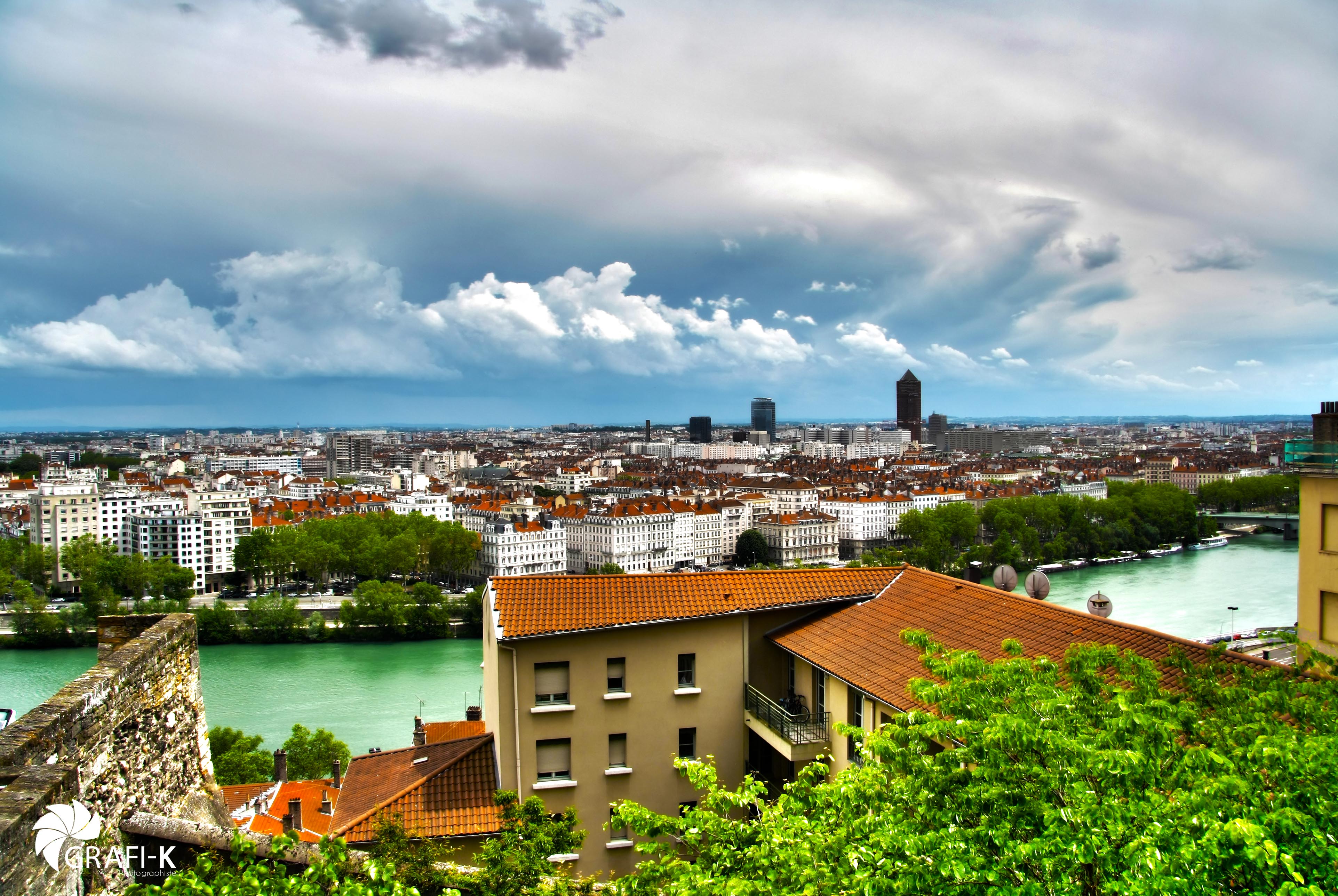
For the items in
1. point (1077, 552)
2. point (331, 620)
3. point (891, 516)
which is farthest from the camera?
point (891, 516)

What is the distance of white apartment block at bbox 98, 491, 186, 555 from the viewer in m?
36.9

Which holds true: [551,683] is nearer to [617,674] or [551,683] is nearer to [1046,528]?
[617,674]

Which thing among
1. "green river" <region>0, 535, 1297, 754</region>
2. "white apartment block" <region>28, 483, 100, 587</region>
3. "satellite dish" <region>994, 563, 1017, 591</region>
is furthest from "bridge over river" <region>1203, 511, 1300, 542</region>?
"white apartment block" <region>28, 483, 100, 587</region>

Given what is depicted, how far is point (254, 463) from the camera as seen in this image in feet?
313

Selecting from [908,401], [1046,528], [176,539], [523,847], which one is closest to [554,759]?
[523,847]

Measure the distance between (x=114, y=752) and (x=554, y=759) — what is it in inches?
136

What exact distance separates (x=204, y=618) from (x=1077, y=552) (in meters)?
31.6

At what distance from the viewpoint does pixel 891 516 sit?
48.0 meters

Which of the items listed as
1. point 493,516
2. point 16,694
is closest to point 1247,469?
point 493,516

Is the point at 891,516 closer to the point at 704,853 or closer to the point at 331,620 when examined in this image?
the point at 331,620

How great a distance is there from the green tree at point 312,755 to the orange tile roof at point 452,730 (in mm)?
2998

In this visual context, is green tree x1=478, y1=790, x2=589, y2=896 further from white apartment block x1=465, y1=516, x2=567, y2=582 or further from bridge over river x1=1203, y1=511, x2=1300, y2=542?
bridge over river x1=1203, y1=511, x2=1300, y2=542

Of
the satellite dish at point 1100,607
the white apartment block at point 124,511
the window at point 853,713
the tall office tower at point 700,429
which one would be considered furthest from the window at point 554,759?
the tall office tower at point 700,429

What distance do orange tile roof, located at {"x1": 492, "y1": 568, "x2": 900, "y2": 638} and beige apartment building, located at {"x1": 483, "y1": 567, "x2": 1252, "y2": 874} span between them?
0.01 m
